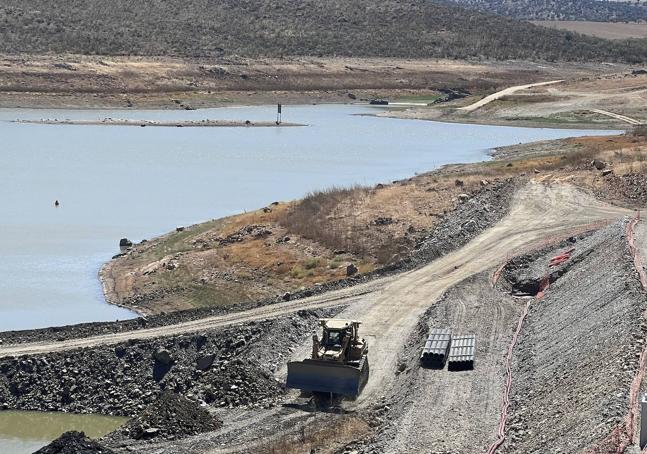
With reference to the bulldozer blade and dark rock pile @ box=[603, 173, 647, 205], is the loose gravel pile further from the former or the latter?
dark rock pile @ box=[603, 173, 647, 205]

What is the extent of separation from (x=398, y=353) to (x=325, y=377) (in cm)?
442

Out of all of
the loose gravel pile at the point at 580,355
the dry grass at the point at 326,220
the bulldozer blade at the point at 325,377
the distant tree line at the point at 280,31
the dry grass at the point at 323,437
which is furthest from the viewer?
the distant tree line at the point at 280,31

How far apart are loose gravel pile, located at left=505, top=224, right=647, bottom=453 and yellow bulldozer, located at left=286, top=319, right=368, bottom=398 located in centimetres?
386

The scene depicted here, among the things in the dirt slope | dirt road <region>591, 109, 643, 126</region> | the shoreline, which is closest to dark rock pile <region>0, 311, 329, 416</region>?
the dirt slope

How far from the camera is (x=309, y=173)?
79.2m

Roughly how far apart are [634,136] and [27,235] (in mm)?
38402

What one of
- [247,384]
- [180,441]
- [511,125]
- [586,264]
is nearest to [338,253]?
[586,264]

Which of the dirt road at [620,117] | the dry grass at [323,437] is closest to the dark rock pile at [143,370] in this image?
the dry grass at [323,437]

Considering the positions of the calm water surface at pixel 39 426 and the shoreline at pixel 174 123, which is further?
the shoreline at pixel 174 123

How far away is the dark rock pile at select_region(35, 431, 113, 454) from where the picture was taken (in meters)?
28.1

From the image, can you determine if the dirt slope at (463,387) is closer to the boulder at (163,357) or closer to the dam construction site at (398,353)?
the dam construction site at (398,353)

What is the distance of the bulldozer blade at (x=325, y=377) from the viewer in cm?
3222

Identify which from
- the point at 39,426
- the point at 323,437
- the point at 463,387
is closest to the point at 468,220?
the point at 463,387

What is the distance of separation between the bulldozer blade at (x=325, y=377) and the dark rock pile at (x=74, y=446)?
5.52 metres
